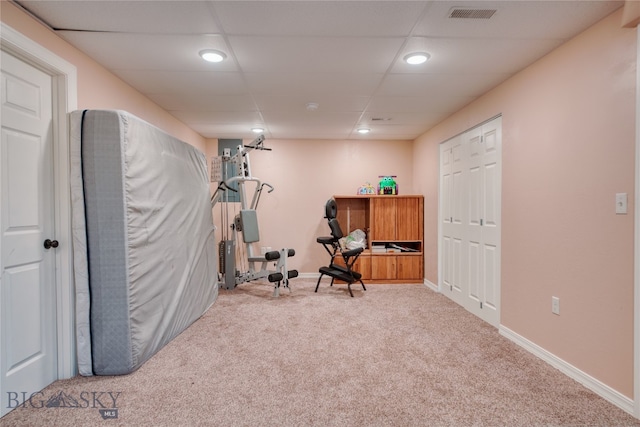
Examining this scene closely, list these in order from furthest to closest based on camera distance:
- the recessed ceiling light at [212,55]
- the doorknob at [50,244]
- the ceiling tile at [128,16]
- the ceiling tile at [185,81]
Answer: the ceiling tile at [185,81]
the recessed ceiling light at [212,55]
the doorknob at [50,244]
the ceiling tile at [128,16]

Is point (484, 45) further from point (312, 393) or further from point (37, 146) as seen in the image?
point (37, 146)

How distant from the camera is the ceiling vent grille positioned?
1879 mm

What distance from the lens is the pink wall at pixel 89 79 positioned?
1843 millimetres

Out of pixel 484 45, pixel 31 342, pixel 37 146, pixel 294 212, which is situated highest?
pixel 484 45

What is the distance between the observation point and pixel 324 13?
1906 mm

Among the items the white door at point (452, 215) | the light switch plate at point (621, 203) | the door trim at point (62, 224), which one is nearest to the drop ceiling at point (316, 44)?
the door trim at point (62, 224)

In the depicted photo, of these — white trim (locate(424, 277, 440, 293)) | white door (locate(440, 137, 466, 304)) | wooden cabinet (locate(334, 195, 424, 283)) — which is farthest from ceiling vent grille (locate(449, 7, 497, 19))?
white trim (locate(424, 277, 440, 293))

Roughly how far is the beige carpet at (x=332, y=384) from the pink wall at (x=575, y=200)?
33cm

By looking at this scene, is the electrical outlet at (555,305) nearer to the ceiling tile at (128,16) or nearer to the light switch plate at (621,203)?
the light switch plate at (621,203)

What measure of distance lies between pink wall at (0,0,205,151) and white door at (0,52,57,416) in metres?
0.21

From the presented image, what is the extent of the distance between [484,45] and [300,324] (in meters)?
2.93

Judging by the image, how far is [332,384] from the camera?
2.05m

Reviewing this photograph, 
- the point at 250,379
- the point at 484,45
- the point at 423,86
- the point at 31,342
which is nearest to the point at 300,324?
the point at 250,379

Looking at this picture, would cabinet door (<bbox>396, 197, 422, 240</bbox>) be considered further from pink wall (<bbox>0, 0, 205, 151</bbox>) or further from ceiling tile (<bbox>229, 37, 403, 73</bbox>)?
pink wall (<bbox>0, 0, 205, 151</bbox>)
